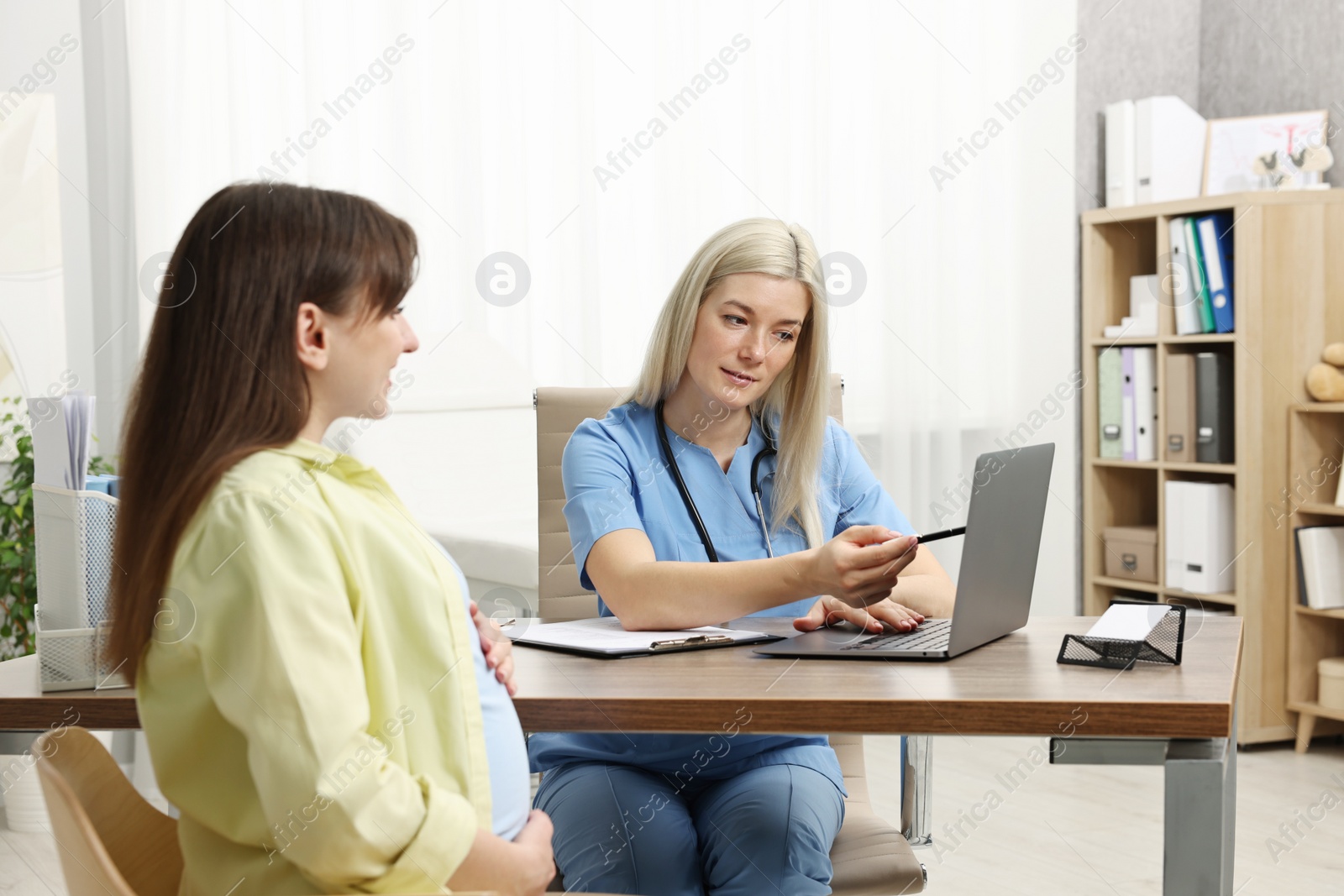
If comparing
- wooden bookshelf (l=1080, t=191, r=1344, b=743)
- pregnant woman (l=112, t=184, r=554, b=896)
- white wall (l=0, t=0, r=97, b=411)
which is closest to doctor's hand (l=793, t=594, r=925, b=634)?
pregnant woman (l=112, t=184, r=554, b=896)

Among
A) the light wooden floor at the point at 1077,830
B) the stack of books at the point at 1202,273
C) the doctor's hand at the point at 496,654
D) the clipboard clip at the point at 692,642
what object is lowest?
the light wooden floor at the point at 1077,830

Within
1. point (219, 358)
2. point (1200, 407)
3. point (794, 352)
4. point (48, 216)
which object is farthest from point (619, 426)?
point (1200, 407)

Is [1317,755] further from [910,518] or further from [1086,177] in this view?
[1086,177]

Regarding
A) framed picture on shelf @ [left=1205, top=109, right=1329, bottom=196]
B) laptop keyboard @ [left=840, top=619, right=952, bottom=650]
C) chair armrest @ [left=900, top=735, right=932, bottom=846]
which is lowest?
chair armrest @ [left=900, top=735, right=932, bottom=846]

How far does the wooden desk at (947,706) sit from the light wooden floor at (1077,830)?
1272mm

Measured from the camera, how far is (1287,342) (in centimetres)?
327

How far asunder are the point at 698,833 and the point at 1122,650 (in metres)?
0.51

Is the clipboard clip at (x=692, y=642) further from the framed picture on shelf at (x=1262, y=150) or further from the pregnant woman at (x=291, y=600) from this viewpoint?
the framed picture on shelf at (x=1262, y=150)

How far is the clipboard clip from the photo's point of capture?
53.4 inches

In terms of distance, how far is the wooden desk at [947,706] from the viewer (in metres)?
1.08

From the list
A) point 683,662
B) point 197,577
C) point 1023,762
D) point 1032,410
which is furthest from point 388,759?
point 1032,410

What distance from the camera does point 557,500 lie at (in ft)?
6.50

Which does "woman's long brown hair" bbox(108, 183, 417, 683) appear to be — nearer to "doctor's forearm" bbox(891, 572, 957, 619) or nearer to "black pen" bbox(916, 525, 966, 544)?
"black pen" bbox(916, 525, 966, 544)

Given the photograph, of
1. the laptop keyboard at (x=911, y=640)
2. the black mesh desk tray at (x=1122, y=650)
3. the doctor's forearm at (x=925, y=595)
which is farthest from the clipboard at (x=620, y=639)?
the black mesh desk tray at (x=1122, y=650)
